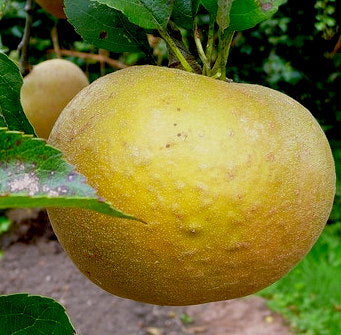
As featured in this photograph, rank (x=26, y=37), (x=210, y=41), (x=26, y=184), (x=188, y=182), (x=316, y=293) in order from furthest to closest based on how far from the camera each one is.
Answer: (x=316, y=293) < (x=26, y=37) < (x=210, y=41) < (x=188, y=182) < (x=26, y=184)

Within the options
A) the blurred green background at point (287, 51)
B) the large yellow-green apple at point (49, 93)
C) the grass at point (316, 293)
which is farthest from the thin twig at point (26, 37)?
the grass at point (316, 293)

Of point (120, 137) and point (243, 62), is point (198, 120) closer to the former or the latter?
point (120, 137)

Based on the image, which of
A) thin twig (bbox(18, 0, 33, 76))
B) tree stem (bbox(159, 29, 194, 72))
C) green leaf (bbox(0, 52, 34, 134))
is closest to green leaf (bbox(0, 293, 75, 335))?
green leaf (bbox(0, 52, 34, 134))

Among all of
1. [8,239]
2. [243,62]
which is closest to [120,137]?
[243,62]

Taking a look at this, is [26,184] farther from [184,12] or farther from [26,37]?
[26,37]

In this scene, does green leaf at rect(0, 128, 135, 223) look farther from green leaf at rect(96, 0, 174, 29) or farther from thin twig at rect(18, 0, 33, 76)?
thin twig at rect(18, 0, 33, 76)

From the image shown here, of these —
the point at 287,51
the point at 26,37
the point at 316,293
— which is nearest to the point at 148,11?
the point at 26,37
